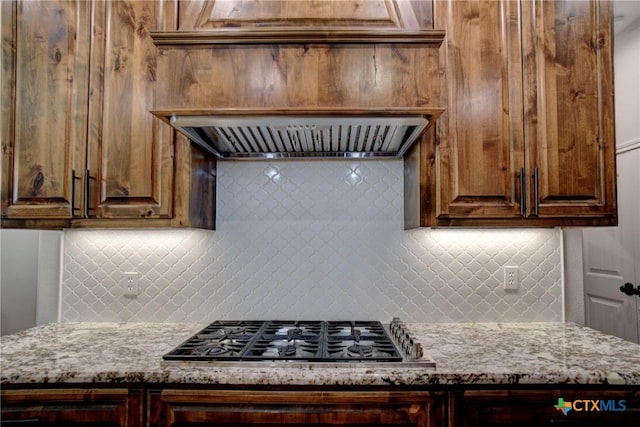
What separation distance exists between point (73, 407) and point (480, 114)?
1764 millimetres

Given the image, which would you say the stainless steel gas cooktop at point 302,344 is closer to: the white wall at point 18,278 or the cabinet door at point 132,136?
the cabinet door at point 132,136

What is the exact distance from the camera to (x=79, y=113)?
166 centimetres

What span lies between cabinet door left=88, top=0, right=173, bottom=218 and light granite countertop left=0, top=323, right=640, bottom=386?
0.53m

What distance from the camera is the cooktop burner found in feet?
4.46

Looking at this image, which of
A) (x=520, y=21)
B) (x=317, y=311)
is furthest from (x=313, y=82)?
(x=317, y=311)

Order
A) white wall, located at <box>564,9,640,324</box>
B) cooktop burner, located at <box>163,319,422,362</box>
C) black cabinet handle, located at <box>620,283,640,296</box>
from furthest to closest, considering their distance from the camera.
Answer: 1. white wall, located at <box>564,9,640,324</box>
2. black cabinet handle, located at <box>620,283,640,296</box>
3. cooktop burner, located at <box>163,319,422,362</box>

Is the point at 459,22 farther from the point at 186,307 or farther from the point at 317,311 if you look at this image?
the point at 186,307

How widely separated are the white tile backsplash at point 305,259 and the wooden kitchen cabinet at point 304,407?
69 cm

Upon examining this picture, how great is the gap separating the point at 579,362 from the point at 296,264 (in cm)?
118

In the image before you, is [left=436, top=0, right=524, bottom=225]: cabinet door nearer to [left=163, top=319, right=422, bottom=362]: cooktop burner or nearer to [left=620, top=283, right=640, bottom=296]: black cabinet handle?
[left=163, top=319, right=422, bottom=362]: cooktop burner

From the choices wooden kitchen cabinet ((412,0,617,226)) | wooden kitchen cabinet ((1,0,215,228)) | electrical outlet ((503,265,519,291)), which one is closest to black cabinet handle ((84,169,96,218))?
wooden kitchen cabinet ((1,0,215,228))

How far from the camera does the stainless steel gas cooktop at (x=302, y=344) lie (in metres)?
1.34

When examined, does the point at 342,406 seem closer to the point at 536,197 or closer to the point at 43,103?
the point at 536,197

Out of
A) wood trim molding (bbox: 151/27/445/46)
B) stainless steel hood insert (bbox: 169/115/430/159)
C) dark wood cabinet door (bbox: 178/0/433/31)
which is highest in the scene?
dark wood cabinet door (bbox: 178/0/433/31)
